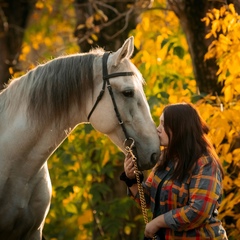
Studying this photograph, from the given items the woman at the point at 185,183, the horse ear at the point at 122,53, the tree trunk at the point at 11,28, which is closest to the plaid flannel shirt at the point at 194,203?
the woman at the point at 185,183

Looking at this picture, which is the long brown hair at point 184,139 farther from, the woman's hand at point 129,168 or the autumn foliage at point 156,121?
the autumn foliage at point 156,121

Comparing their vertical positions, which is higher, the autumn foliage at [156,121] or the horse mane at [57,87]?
the horse mane at [57,87]

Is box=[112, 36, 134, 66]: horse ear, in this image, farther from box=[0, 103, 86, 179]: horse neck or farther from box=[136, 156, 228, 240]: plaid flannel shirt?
box=[136, 156, 228, 240]: plaid flannel shirt

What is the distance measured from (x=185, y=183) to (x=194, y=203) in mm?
152

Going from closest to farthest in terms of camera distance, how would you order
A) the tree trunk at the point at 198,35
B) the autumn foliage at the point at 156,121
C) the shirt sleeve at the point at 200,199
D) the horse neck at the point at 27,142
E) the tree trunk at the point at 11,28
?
1. the shirt sleeve at the point at 200,199
2. the horse neck at the point at 27,142
3. the autumn foliage at the point at 156,121
4. the tree trunk at the point at 198,35
5. the tree trunk at the point at 11,28

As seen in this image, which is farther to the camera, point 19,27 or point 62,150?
point 19,27

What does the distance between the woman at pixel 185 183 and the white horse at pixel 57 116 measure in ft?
0.48

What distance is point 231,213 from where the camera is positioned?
5965 millimetres

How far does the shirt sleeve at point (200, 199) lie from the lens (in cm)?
415

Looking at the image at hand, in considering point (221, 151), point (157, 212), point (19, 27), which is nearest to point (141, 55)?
point (221, 151)

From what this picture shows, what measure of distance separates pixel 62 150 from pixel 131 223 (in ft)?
3.70

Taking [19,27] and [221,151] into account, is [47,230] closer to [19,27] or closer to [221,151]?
[221,151]

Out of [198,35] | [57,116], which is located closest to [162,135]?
[57,116]

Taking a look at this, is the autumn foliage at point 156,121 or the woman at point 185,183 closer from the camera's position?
the woman at point 185,183
